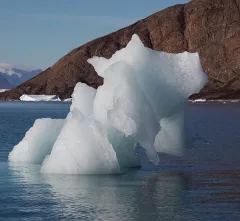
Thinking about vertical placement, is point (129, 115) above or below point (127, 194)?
above

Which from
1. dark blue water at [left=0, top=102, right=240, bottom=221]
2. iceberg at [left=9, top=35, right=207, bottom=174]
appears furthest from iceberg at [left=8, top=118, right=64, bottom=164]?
iceberg at [left=9, top=35, right=207, bottom=174]

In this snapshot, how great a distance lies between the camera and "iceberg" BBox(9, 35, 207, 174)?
25.5 m

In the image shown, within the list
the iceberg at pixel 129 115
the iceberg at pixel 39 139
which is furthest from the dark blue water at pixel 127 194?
the iceberg at pixel 39 139

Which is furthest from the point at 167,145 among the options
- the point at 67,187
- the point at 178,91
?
the point at 67,187

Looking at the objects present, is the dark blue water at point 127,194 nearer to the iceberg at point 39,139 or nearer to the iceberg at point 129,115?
the iceberg at point 129,115

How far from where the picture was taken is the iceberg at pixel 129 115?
25.5m

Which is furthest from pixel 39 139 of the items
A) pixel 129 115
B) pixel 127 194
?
pixel 127 194

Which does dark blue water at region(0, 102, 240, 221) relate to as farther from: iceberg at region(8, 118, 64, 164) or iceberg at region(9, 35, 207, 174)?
iceberg at region(8, 118, 64, 164)

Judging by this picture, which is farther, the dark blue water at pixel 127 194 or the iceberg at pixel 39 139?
the iceberg at pixel 39 139

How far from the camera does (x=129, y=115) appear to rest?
25219 millimetres

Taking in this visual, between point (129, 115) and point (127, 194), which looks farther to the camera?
point (129, 115)

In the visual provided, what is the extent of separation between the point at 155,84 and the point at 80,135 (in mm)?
3700

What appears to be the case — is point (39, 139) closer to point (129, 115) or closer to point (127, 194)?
point (129, 115)

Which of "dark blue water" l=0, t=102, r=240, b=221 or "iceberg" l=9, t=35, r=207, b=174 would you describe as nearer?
"dark blue water" l=0, t=102, r=240, b=221
